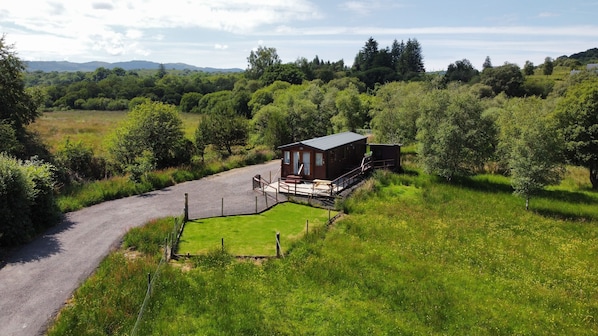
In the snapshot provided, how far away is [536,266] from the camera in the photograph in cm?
1692

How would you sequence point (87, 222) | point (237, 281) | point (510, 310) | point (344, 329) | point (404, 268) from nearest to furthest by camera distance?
point (344, 329), point (510, 310), point (237, 281), point (404, 268), point (87, 222)

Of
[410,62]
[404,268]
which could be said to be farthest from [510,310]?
[410,62]

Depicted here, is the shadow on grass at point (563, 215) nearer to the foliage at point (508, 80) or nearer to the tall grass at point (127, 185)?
the tall grass at point (127, 185)

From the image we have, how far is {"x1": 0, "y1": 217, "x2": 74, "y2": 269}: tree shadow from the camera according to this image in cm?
1593

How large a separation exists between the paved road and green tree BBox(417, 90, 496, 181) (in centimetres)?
1417

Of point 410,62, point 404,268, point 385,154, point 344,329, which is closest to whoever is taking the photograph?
point 344,329

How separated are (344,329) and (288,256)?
17.4 ft

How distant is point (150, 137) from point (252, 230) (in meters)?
15.7

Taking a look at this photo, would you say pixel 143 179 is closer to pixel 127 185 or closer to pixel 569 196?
pixel 127 185

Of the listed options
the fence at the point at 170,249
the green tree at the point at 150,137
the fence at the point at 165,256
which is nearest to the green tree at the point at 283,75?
the green tree at the point at 150,137

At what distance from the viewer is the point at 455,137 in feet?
98.6

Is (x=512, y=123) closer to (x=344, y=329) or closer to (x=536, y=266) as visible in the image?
(x=536, y=266)

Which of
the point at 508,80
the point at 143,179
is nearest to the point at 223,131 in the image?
the point at 143,179

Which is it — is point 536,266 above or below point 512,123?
below
